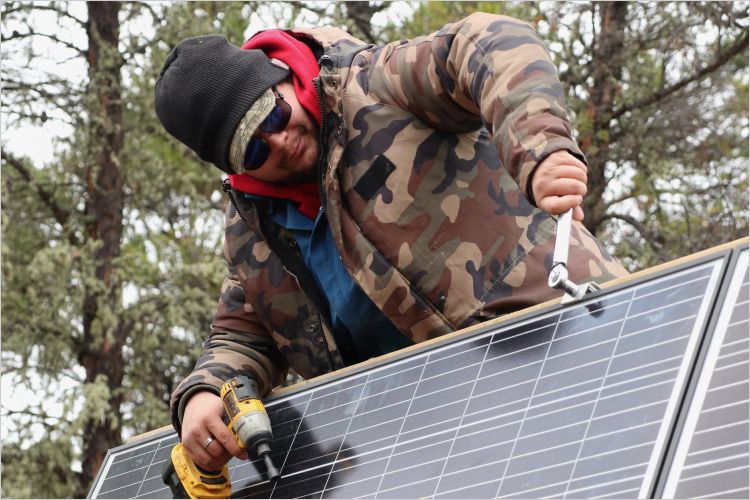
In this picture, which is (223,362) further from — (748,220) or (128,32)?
(128,32)

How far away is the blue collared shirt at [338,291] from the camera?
3.76 m

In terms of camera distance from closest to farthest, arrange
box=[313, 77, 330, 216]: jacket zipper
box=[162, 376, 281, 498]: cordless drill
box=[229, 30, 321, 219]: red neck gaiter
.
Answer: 1. box=[162, 376, 281, 498]: cordless drill
2. box=[313, 77, 330, 216]: jacket zipper
3. box=[229, 30, 321, 219]: red neck gaiter

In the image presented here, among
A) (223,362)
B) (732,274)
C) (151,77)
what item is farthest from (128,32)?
(732,274)

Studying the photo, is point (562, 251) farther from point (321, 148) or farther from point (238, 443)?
point (238, 443)

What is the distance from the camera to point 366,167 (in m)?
3.62

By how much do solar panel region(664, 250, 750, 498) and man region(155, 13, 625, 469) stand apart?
3.09ft

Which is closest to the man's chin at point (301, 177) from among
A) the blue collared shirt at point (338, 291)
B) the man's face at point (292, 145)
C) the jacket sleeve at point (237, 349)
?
the man's face at point (292, 145)

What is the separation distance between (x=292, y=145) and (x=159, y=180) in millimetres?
8575

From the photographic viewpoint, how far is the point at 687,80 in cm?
1167

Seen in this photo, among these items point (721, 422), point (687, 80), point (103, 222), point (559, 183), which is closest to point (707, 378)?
point (721, 422)

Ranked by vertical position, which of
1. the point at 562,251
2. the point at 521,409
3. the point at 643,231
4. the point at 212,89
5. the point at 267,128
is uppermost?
the point at 212,89

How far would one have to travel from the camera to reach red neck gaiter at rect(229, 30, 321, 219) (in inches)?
147

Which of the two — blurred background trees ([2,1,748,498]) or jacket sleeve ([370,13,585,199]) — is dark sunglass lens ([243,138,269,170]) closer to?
jacket sleeve ([370,13,585,199])

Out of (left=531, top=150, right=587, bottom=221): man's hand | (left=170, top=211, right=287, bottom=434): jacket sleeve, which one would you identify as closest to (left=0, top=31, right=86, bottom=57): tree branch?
(left=170, top=211, right=287, bottom=434): jacket sleeve
